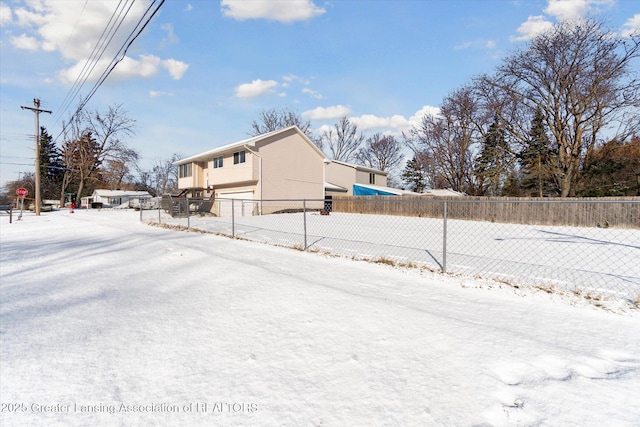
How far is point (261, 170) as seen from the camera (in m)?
19.7

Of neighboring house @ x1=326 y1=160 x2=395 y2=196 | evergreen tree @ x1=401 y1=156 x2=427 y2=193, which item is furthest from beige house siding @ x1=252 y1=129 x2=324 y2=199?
evergreen tree @ x1=401 y1=156 x2=427 y2=193

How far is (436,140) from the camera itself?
27.6m

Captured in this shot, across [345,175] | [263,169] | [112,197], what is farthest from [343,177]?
[112,197]

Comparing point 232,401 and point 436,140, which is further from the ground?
point 436,140

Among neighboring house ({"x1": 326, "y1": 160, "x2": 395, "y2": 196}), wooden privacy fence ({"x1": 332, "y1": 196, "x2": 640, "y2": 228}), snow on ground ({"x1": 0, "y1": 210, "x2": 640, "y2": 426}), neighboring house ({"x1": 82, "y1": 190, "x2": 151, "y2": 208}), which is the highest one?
neighboring house ({"x1": 326, "y1": 160, "x2": 395, "y2": 196})

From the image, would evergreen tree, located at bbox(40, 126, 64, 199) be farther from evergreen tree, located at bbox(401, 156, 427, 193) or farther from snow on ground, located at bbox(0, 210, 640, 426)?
snow on ground, located at bbox(0, 210, 640, 426)

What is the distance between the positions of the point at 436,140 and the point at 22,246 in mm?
28170

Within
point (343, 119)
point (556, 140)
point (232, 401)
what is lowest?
point (232, 401)

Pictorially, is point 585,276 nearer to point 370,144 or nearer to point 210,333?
point 210,333

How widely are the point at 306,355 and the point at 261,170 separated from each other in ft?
60.2

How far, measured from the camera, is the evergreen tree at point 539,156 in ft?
65.6

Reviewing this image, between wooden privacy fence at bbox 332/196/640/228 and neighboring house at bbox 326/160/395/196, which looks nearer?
wooden privacy fence at bbox 332/196/640/228

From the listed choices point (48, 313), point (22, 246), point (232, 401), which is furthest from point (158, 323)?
point (22, 246)

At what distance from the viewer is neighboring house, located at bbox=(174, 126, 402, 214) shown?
65.0 ft
